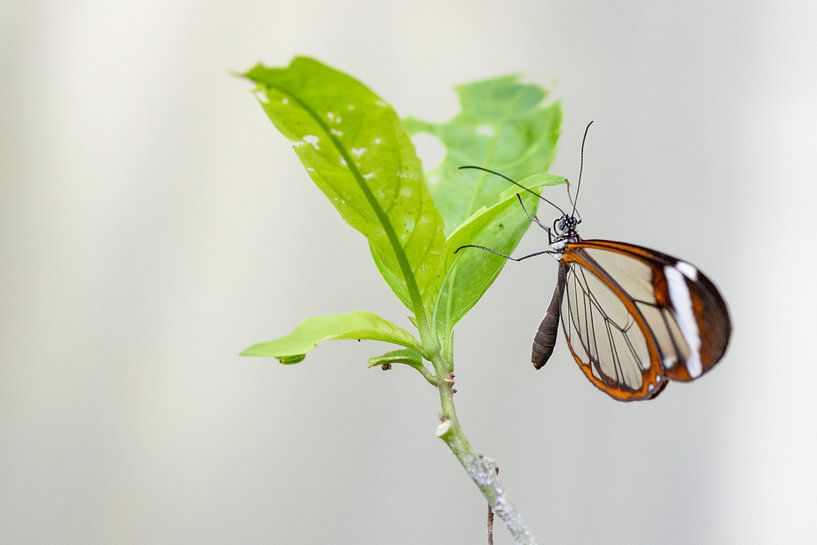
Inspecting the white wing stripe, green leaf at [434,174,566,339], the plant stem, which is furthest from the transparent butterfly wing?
the plant stem

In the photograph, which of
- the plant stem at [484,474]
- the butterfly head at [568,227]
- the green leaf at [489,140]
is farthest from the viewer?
the butterfly head at [568,227]

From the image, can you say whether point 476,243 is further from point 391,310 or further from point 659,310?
point 391,310

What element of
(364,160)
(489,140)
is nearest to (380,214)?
(364,160)

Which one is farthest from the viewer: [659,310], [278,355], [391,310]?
[391,310]

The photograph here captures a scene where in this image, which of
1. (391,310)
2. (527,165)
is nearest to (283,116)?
(527,165)

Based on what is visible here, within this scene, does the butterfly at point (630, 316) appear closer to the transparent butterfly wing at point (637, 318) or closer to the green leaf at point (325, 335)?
the transparent butterfly wing at point (637, 318)

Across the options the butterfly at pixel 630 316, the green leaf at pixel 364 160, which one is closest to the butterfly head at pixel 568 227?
the butterfly at pixel 630 316

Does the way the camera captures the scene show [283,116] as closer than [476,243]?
Yes
